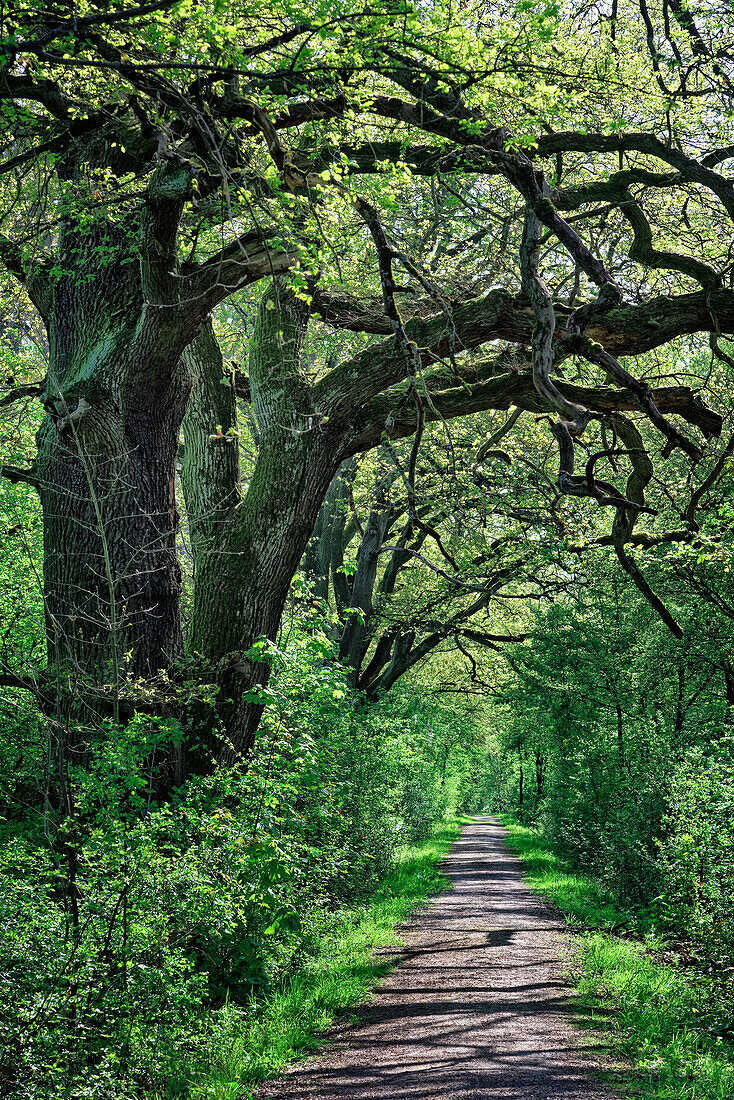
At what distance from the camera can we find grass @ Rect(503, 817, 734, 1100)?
16.3 ft

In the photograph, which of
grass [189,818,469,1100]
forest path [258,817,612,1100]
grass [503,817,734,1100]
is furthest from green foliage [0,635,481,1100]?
grass [503,817,734,1100]

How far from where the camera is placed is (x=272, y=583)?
7406 millimetres

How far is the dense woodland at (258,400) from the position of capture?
438cm

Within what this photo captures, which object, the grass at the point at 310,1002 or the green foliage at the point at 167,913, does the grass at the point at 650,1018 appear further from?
the green foliage at the point at 167,913

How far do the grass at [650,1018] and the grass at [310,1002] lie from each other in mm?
1998

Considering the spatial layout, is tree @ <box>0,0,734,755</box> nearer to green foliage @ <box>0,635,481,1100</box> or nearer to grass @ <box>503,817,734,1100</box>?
green foliage @ <box>0,635,481,1100</box>

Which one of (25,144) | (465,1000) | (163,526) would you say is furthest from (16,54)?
(465,1000)

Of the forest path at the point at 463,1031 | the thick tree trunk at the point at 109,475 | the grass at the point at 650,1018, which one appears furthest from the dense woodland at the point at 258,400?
the forest path at the point at 463,1031

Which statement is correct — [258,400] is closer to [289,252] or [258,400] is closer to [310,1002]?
[289,252]

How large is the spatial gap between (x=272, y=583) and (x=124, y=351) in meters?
2.36

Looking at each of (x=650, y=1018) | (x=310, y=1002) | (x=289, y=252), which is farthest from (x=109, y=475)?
(x=650, y=1018)

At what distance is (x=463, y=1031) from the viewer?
20.1 feet

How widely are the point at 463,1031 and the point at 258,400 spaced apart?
576 cm

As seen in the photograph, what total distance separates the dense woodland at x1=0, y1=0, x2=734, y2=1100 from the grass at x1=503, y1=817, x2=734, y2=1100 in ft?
0.61
